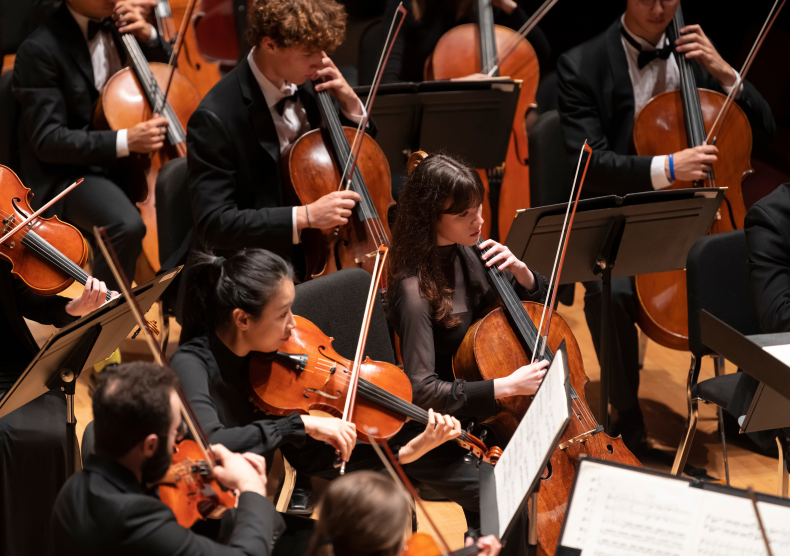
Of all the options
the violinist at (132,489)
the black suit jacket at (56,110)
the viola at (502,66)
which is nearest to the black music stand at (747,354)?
the violinist at (132,489)

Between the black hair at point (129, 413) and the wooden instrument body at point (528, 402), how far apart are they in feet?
2.90

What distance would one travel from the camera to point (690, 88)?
2.81 meters

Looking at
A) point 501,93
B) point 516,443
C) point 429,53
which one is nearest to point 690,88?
point 501,93

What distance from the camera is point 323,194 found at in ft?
7.96

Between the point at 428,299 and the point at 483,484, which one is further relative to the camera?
the point at 428,299

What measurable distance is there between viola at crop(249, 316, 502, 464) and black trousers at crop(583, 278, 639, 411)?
1196 mm

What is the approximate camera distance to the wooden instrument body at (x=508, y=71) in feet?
11.3

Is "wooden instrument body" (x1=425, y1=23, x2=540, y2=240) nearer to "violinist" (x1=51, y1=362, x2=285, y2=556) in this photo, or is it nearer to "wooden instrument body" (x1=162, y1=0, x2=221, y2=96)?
"wooden instrument body" (x1=162, y1=0, x2=221, y2=96)

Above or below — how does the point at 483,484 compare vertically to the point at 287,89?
below

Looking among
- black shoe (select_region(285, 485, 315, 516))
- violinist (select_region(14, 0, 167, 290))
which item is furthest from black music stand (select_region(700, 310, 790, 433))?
violinist (select_region(14, 0, 167, 290))

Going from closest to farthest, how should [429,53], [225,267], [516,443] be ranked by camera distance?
[516,443]
[225,267]
[429,53]

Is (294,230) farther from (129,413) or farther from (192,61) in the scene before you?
(192,61)

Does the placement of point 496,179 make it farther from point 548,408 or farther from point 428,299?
point 548,408

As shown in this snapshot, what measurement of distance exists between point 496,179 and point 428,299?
1462 millimetres
